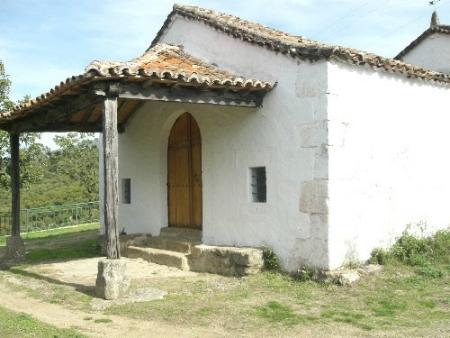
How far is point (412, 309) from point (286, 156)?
9.73ft

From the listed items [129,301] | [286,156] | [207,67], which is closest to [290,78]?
[286,156]

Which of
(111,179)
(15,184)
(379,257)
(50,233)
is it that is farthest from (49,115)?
(50,233)

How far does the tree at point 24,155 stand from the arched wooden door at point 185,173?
726 cm

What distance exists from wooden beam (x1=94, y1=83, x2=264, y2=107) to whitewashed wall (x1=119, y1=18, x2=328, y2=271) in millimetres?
355

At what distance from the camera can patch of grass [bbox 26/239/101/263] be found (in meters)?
10.7

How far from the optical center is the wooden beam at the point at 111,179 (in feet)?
22.5

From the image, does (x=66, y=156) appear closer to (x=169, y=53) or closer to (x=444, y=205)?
(x=169, y=53)

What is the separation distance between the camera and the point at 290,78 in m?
7.85

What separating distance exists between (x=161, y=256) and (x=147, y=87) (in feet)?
11.0

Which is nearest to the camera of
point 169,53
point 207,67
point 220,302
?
point 220,302

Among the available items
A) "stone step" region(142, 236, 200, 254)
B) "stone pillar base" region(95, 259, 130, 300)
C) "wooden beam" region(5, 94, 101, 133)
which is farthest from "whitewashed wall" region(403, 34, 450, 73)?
"stone pillar base" region(95, 259, 130, 300)

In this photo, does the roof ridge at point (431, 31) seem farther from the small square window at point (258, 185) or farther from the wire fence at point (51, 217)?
the wire fence at point (51, 217)

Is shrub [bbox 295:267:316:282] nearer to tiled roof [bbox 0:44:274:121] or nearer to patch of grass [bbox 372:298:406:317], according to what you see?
patch of grass [bbox 372:298:406:317]

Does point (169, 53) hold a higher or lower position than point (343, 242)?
higher
